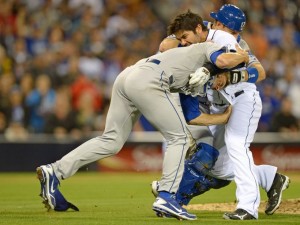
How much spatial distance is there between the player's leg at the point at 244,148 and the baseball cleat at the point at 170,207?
17.7 inches

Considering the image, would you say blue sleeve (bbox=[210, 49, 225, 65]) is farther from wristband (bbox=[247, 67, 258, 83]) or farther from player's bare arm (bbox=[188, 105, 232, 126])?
player's bare arm (bbox=[188, 105, 232, 126])

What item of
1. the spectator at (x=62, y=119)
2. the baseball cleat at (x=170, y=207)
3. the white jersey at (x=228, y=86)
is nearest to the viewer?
the baseball cleat at (x=170, y=207)

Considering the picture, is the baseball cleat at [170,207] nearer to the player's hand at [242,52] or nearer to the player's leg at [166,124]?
the player's leg at [166,124]

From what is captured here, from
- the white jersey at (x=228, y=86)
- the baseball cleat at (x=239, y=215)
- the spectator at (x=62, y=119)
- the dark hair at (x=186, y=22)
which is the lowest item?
the spectator at (x=62, y=119)

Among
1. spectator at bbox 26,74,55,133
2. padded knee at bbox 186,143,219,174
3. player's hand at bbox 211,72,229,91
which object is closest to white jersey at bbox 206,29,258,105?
player's hand at bbox 211,72,229,91

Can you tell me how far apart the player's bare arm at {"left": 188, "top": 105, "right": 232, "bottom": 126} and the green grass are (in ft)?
2.94

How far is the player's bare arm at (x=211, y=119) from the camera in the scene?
7.94 metres

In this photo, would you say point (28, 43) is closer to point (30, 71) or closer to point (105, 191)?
point (30, 71)

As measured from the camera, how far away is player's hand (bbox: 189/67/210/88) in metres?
7.55

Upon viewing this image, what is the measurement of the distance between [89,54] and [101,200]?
24.1 ft

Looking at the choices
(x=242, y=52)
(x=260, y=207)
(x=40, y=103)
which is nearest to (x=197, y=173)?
(x=260, y=207)

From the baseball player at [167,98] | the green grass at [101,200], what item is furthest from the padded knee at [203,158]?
the baseball player at [167,98]

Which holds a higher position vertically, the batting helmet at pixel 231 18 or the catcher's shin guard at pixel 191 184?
the batting helmet at pixel 231 18

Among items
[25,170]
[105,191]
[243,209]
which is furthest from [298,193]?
[25,170]
